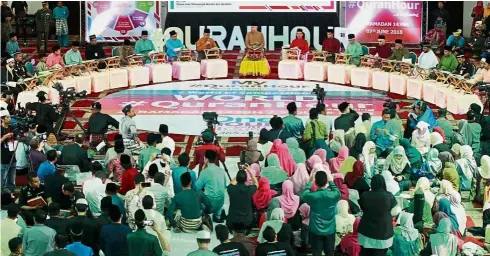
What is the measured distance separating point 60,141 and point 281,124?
3991 millimetres

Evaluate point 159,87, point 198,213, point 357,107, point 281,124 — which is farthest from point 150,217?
point 159,87

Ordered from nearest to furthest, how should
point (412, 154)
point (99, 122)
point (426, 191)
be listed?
point (426, 191)
point (412, 154)
point (99, 122)

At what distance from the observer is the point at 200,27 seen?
2652cm

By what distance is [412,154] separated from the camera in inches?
590

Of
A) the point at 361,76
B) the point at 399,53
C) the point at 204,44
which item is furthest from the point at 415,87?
the point at 204,44

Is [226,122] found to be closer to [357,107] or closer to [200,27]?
[357,107]

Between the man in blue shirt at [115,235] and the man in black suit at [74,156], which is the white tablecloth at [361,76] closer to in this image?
the man in black suit at [74,156]

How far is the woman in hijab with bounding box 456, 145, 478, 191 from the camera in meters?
14.7

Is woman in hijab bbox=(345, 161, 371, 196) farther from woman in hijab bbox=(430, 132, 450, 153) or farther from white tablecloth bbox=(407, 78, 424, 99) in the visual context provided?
white tablecloth bbox=(407, 78, 424, 99)

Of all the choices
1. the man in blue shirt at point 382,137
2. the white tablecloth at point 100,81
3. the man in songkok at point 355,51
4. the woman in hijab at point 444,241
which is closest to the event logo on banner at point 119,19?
the white tablecloth at point 100,81

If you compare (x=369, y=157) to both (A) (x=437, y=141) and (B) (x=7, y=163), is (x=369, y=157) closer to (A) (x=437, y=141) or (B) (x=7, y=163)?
(A) (x=437, y=141)

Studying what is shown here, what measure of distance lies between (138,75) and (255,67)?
245cm

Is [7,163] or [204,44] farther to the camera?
[204,44]

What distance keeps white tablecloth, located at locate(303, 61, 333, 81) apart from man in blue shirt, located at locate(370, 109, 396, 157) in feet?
23.8
